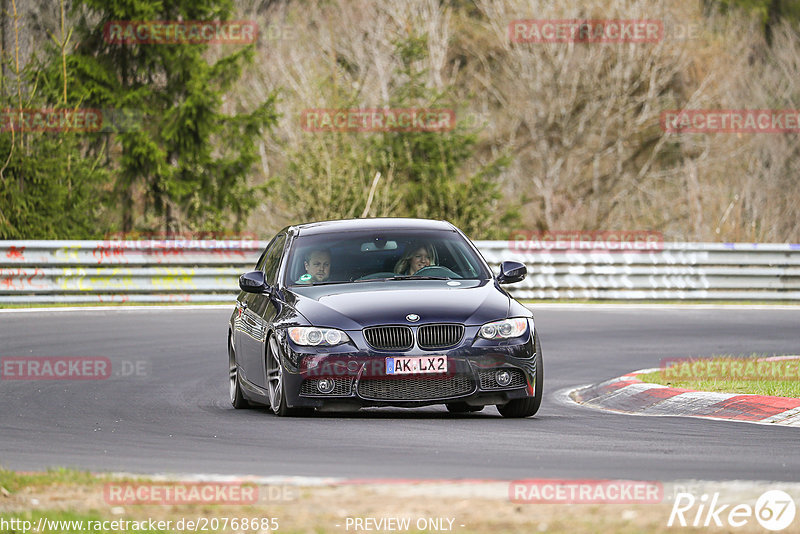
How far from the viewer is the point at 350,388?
10805 millimetres

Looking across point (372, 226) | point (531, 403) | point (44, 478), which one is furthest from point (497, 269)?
point (44, 478)

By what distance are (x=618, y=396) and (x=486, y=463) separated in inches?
207

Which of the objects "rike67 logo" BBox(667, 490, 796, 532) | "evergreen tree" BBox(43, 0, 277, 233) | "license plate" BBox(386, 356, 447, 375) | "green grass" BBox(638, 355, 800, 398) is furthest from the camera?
"evergreen tree" BBox(43, 0, 277, 233)

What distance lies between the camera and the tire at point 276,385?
1109cm

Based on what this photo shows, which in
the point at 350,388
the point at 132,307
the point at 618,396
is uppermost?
the point at 350,388

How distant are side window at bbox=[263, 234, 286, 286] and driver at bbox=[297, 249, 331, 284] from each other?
344 millimetres

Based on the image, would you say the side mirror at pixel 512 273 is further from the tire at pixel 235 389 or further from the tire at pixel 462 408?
the tire at pixel 235 389

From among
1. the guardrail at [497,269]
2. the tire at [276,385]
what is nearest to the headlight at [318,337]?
the tire at [276,385]

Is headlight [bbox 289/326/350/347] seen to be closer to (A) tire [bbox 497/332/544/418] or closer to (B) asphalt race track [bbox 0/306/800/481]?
(B) asphalt race track [bbox 0/306/800/481]

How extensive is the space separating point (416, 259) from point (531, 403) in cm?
162

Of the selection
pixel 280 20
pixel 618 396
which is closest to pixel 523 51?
pixel 280 20

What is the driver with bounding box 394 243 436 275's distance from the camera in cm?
1198

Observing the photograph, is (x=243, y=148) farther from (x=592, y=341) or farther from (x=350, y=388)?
(x=350, y=388)

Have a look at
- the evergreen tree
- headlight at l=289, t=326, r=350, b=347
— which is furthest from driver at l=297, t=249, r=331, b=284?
the evergreen tree
